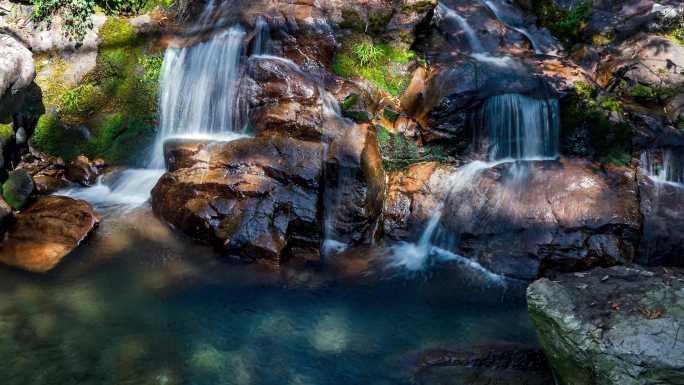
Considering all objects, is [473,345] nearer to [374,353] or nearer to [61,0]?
[374,353]

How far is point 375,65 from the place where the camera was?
35.3 ft

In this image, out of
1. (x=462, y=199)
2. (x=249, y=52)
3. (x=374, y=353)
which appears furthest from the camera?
(x=249, y=52)

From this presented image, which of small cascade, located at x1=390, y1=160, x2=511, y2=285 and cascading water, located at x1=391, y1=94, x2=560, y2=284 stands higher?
cascading water, located at x1=391, y1=94, x2=560, y2=284

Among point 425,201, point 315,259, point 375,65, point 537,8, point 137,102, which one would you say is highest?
point 537,8

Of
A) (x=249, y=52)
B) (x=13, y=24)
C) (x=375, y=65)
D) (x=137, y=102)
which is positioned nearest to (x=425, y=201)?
(x=375, y=65)

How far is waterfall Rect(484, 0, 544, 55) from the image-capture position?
40.2ft

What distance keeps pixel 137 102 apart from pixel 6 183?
3179 millimetres

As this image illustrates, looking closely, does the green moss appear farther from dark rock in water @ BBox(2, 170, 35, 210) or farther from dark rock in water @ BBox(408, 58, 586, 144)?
dark rock in water @ BBox(408, 58, 586, 144)

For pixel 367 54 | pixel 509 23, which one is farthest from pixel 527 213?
pixel 509 23

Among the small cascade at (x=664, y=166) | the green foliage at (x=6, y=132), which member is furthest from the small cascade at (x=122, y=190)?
the small cascade at (x=664, y=166)

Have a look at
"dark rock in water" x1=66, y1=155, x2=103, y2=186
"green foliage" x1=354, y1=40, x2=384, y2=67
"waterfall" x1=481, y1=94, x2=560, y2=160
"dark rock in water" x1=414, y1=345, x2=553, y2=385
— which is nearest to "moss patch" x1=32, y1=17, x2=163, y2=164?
"dark rock in water" x1=66, y1=155, x2=103, y2=186

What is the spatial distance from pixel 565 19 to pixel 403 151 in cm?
748

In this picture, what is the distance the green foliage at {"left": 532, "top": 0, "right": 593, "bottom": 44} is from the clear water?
894 centimetres

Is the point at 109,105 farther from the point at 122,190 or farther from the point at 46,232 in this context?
the point at 46,232
